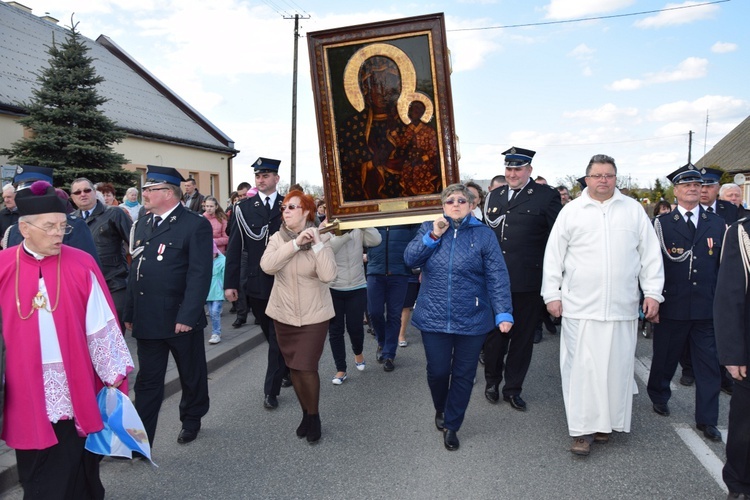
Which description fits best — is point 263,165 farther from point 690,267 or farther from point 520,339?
point 690,267

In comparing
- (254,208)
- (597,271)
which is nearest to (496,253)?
(597,271)

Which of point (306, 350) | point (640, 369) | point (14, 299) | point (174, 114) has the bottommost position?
point (640, 369)

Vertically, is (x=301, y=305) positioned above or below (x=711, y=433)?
above

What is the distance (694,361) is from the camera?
17.0 feet

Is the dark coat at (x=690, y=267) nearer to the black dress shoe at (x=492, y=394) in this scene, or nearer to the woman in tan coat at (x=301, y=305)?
the black dress shoe at (x=492, y=394)

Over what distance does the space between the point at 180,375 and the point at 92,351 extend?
1.69 meters

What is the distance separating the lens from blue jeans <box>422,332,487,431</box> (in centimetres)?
470

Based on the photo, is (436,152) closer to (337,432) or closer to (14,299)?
(337,432)

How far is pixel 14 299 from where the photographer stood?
2.94 m

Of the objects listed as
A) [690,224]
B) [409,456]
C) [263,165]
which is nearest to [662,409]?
[690,224]

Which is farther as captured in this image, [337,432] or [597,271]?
[337,432]

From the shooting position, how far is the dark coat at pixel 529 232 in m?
5.64

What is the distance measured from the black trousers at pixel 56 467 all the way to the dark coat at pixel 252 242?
264 centimetres

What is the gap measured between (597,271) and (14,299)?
12.5 ft
